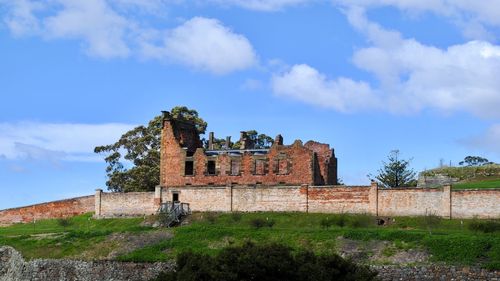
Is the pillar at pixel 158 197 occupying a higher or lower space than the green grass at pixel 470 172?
lower

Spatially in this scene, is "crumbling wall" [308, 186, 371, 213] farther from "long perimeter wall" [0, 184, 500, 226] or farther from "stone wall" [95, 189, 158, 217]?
"stone wall" [95, 189, 158, 217]

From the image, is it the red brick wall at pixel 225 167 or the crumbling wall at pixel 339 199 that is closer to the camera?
the crumbling wall at pixel 339 199

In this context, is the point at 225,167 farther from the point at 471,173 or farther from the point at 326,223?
the point at 471,173

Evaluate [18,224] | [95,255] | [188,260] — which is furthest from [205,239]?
[18,224]

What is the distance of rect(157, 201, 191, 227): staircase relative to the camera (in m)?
64.2

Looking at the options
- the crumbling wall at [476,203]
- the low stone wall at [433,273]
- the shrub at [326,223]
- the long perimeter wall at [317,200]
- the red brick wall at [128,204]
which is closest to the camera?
the low stone wall at [433,273]

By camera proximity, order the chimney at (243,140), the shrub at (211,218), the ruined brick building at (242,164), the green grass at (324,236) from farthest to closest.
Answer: the chimney at (243,140), the ruined brick building at (242,164), the shrub at (211,218), the green grass at (324,236)

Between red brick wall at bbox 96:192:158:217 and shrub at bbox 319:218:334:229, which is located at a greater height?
red brick wall at bbox 96:192:158:217

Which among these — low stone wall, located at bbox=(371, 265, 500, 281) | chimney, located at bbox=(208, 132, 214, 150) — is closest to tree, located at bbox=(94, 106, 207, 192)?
chimney, located at bbox=(208, 132, 214, 150)

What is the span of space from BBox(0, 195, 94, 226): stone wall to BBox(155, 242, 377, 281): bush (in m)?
35.2

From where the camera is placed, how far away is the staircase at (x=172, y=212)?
64188mm

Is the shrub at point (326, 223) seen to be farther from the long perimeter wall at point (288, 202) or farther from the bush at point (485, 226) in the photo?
the bush at point (485, 226)

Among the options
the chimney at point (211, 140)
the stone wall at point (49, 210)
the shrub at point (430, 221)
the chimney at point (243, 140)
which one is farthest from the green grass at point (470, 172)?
the stone wall at point (49, 210)

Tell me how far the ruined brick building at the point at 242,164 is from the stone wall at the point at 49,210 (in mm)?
6504
